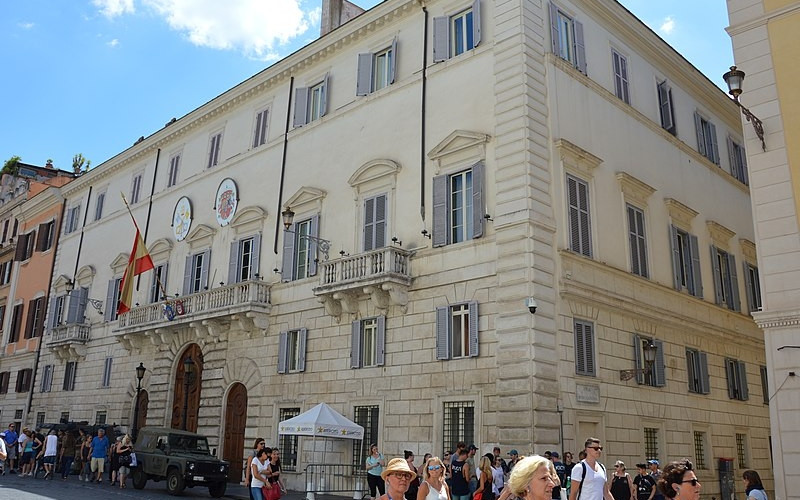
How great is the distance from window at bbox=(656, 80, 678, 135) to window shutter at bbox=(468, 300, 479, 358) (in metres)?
10.9

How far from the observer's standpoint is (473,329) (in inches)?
694

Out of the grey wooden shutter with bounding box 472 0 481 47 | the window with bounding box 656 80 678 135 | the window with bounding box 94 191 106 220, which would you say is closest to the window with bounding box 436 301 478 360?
the grey wooden shutter with bounding box 472 0 481 47

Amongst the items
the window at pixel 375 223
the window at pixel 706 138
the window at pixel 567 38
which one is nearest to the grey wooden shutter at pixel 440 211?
the window at pixel 375 223

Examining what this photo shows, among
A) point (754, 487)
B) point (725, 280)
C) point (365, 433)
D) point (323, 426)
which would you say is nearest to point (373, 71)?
point (365, 433)

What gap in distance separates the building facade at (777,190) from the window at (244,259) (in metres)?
16.4

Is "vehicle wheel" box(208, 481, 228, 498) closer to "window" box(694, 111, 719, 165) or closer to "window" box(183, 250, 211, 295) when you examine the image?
"window" box(183, 250, 211, 295)

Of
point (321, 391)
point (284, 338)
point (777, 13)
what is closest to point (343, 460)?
point (321, 391)

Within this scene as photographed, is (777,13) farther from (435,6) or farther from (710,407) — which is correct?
(710,407)

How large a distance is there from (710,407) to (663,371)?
2.96 metres

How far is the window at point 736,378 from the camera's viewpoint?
2319 cm

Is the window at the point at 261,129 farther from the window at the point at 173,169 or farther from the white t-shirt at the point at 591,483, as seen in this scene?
the white t-shirt at the point at 591,483

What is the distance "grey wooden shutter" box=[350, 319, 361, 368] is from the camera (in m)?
20.4

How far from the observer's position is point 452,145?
1961 cm

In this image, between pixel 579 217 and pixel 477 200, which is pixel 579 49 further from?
pixel 477 200
